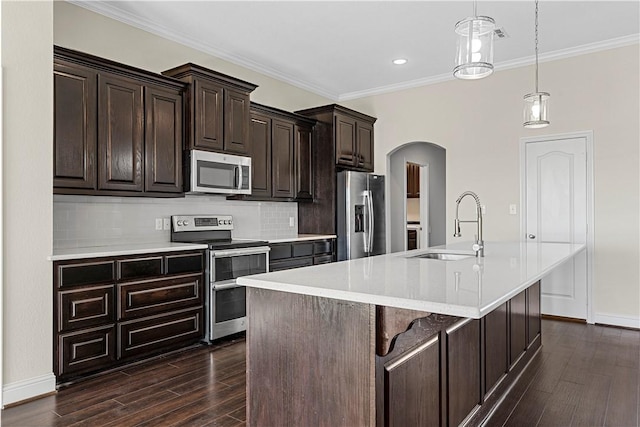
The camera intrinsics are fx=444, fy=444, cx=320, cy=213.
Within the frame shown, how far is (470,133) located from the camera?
18.0ft

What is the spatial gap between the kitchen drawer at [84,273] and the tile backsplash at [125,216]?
565 mm

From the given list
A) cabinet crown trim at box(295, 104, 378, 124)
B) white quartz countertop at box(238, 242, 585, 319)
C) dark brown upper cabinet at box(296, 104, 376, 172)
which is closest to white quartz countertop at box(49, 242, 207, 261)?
white quartz countertop at box(238, 242, 585, 319)

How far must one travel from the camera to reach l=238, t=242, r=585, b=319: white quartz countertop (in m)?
1.40

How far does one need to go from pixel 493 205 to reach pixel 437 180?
86.1 inches

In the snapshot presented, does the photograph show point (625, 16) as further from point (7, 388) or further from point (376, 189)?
point (7, 388)

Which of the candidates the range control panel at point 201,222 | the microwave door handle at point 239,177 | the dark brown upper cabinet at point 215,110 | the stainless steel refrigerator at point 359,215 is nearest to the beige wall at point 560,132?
the stainless steel refrigerator at point 359,215

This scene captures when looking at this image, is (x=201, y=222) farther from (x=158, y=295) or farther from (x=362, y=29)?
(x=362, y=29)

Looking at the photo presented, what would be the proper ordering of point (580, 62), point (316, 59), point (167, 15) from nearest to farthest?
point (167, 15), point (580, 62), point (316, 59)

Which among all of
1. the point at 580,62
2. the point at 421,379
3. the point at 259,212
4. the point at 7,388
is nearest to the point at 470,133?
the point at 580,62

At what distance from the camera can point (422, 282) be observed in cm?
174

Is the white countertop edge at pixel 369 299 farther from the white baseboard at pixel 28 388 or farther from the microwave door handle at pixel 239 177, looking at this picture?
the microwave door handle at pixel 239 177

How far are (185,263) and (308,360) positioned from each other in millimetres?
2219

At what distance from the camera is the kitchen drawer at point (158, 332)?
326 centimetres

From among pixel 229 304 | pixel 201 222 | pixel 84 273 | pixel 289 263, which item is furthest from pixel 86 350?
pixel 289 263
